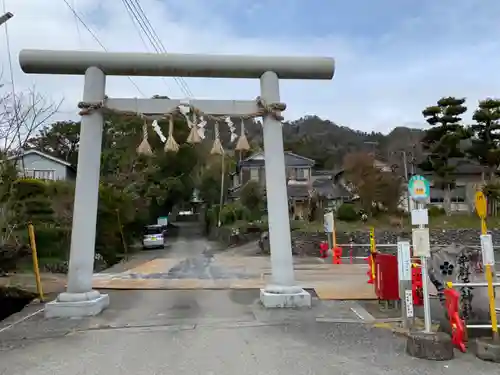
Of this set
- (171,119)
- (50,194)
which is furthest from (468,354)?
(50,194)

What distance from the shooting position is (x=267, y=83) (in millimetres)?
8773

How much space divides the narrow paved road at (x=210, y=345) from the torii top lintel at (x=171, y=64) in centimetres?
456

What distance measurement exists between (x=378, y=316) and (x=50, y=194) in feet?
51.5

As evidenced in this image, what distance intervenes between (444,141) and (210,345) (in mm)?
30205

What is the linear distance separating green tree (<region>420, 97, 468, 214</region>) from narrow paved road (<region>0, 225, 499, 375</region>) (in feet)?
88.4

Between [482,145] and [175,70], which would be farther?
[482,145]

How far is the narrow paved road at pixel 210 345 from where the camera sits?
16.5ft

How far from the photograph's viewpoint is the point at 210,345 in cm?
594

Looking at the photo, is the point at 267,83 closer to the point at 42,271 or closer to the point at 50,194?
the point at 42,271

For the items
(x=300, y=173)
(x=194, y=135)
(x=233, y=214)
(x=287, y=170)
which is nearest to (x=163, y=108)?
(x=194, y=135)

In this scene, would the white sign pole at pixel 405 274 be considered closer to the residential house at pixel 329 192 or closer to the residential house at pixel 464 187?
the residential house at pixel 329 192

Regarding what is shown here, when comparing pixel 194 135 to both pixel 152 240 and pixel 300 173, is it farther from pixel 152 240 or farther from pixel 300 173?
pixel 300 173

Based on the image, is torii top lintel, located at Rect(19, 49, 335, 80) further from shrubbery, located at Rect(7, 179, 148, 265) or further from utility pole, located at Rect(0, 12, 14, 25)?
shrubbery, located at Rect(7, 179, 148, 265)

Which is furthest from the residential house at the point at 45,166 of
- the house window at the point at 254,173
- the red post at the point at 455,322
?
the red post at the point at 455,322
